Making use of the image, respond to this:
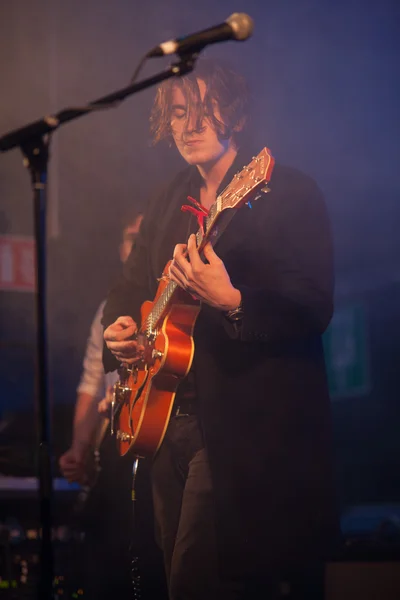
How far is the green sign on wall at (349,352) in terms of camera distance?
4.54 meters

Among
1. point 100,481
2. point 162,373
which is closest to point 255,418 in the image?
point 162,373

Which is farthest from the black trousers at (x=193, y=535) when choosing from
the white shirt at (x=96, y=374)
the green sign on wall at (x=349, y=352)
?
the green sign on wall at (x=349, y=352)

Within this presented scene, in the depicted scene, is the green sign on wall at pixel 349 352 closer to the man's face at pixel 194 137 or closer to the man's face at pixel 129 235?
the man's face at pixel 129 235

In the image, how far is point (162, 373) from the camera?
2.16 metres

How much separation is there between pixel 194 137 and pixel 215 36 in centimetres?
76

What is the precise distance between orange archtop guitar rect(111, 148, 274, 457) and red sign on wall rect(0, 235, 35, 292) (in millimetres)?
1547

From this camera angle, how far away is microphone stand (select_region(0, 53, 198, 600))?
1.68 m

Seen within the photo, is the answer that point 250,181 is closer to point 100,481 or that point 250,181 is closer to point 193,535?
point 193,535

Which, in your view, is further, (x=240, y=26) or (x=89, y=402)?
(x=89, y=402)

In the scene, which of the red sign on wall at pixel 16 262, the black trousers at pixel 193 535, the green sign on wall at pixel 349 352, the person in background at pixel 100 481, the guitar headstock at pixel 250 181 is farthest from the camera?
the green sign on wall at pixel 349 352

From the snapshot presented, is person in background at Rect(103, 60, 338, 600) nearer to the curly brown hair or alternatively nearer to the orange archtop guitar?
the orange archtop guitar

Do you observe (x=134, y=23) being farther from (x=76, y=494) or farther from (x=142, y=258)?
(x=76, y=494)

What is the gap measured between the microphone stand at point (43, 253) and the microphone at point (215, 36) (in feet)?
0.09

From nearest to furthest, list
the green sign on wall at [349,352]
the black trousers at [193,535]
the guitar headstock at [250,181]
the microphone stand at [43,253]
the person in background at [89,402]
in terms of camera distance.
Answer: the microphone stand at [43,253], the guitar headstock at [250,181], the black trousers at [193,535], the person in background at [89,402], the green sign on wall at [349,352]
